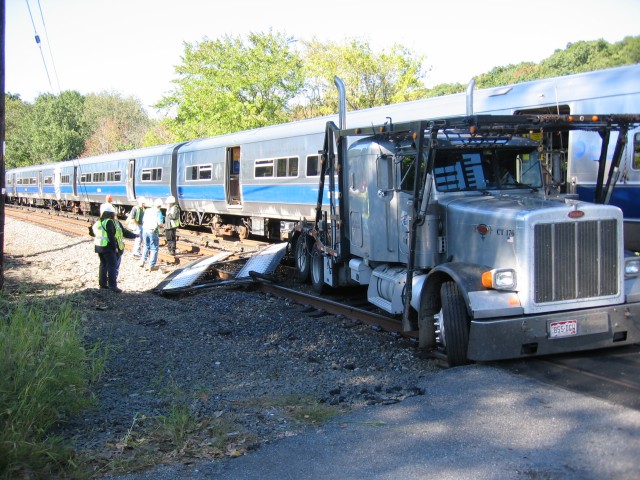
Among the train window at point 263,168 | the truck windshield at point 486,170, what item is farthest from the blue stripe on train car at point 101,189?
the truck windshield at point 486,170

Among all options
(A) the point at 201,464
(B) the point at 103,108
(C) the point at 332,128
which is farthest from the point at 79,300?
(B) the point at 103,108

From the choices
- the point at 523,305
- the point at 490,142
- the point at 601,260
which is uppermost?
the point at 490,142

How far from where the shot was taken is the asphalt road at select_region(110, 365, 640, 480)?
13.3 ft

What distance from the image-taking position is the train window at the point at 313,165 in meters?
16.0

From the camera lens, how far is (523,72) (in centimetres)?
4631

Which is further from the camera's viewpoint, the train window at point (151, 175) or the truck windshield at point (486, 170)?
the train window at point (151, 175)

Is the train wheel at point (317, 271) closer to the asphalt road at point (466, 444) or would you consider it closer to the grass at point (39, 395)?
the grass at point (39, 395)

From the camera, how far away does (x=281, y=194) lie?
59.0 ft

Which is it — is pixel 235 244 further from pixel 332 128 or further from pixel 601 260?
pixel 601 260

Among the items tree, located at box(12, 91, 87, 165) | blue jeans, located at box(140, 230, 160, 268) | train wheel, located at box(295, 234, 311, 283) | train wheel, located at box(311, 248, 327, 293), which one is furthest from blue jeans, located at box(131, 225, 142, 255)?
tree, located at box(12, 91, 87, 165)

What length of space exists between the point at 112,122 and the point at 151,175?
55624mm

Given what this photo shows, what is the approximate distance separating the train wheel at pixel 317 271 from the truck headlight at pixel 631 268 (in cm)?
583

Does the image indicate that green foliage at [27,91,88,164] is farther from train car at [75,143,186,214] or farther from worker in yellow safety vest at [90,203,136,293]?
worker in yellow safety vest at [90,203,136,293]

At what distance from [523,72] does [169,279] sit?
130 feet
